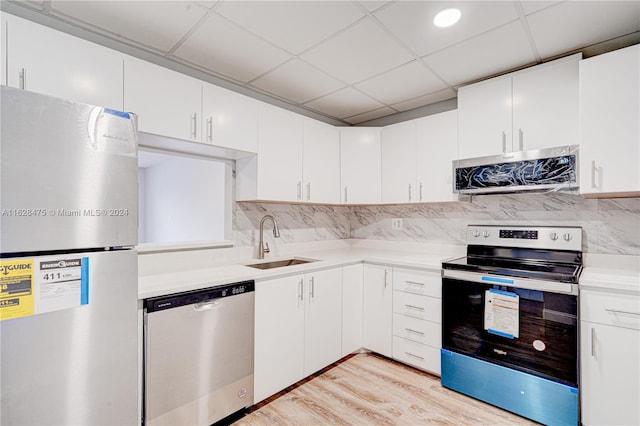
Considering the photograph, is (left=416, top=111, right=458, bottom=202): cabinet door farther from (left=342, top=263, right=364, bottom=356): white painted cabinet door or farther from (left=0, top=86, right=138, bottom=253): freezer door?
(left=0, top=86, right=138, bottom=253): freezer door

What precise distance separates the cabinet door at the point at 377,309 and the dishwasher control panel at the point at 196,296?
Result: 114 cm

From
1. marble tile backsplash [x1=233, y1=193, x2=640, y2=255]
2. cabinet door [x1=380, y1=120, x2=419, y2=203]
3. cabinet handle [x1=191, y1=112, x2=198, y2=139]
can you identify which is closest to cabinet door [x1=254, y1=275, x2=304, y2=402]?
marble tile backsplash [x1=233, y1=193, x2=640, y2=255]

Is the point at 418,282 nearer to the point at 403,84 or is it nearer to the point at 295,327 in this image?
the point at 295,327

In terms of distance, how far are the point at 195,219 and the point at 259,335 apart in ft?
4.30

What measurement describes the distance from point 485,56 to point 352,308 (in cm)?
215

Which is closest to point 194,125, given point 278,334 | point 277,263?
point 277,263

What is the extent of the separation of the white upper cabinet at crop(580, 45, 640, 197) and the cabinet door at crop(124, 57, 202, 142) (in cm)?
242

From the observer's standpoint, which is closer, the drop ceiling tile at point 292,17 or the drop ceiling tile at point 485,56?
the drop ceiling tile at point 292,17

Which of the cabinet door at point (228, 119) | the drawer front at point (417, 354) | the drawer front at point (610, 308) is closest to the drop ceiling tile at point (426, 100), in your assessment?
the cabinet door at point (228, 119)

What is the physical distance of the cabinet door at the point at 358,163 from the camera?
9.72 feet

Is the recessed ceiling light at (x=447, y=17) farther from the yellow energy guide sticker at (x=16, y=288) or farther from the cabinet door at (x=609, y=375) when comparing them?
the yellow energy guide sticker at (x=16, y=288)

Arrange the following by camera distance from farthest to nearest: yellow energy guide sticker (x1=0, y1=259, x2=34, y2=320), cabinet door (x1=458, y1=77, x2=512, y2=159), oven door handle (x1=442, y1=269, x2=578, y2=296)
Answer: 1. cabinet door (x1=458, y1=77, x2=512, y2=159)
2. oven door handle (x1=442, y1=269, x2=578, y2=296)
3. yellow energy guide sticker (x1=0, y1=259, x2=34, y2=320)

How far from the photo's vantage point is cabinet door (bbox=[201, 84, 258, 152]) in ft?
6.50

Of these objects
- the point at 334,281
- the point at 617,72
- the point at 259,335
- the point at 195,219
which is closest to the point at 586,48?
the point at 617,72
